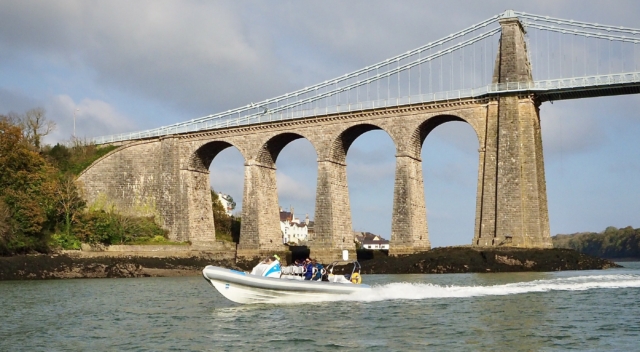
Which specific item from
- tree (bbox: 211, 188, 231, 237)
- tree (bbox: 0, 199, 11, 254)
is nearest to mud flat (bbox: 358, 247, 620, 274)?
tree (bbox: 0, 199, 11, 254)

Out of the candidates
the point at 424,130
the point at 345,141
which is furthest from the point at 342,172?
the point at 424,130

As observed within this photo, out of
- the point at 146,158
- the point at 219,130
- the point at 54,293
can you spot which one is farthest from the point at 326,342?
the point at 146,158

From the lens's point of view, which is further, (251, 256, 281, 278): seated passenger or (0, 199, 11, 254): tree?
(0, 199, 11, 254): tree

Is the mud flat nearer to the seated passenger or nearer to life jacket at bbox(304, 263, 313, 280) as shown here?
life jacket at bbox(304, 263, 313, 280)

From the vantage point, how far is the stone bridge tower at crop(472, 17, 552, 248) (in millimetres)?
49656

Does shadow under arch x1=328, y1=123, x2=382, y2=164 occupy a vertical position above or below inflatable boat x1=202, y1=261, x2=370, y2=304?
above

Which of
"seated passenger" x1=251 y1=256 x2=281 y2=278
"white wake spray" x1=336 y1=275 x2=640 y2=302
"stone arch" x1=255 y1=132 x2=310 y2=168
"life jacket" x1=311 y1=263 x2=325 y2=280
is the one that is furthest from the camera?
"stone arch" x1=255 y1=132 x2=310 y2=168

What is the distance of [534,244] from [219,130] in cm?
2695

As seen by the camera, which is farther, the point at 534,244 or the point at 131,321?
the point at 534,244

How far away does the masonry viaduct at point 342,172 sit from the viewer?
165ft

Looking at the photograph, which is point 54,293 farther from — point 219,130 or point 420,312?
point 219,130

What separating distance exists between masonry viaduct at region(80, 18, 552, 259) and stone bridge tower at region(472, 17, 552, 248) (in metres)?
0.06

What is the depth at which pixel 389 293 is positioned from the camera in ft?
102

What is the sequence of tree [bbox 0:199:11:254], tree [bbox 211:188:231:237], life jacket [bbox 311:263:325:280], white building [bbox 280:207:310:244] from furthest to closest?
white building [bbox 280:207:310:244] < tree [bbox 211:188:231:237] < tree [bbox 0:199:11:254] < life jacket [bbox 311:263:325:280]
